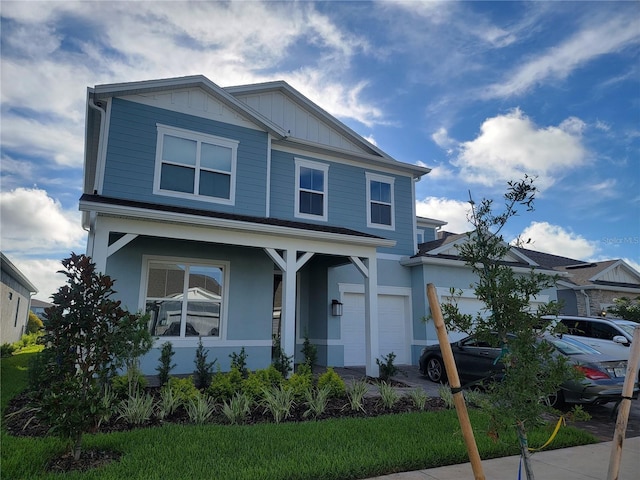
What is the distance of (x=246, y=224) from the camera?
9180 mm

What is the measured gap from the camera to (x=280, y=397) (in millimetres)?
6684

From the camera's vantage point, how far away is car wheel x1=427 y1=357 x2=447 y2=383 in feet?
33.0

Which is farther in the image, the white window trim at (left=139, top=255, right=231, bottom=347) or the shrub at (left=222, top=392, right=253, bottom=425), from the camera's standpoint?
the white window trim at (left=139, top=255, right=231, bottom=347)

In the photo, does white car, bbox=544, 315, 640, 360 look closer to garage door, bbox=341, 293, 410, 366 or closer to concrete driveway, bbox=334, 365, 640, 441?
concrete driveway, bbox=334, 365, 640, 441

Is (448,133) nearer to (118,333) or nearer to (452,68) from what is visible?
(452,68)

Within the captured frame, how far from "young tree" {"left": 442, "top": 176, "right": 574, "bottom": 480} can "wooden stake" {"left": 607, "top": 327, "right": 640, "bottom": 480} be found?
→ 0.59 meters

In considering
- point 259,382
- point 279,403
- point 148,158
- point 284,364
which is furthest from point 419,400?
point 148,158

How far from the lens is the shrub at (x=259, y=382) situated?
7141 millimetres

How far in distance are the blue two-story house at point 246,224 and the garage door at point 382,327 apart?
0.04m

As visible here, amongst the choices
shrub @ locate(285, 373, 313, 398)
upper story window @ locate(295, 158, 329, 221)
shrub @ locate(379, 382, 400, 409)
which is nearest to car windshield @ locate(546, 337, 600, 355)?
shrub @ locate(379, 382, 400, 409)

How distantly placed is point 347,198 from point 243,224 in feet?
16.2

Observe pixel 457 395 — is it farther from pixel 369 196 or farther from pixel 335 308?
pixel 369 196

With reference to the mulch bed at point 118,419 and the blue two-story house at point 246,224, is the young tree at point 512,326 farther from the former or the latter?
the blue two-story house at point 246,224

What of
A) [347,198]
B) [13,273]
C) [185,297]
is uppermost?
[347,198]
